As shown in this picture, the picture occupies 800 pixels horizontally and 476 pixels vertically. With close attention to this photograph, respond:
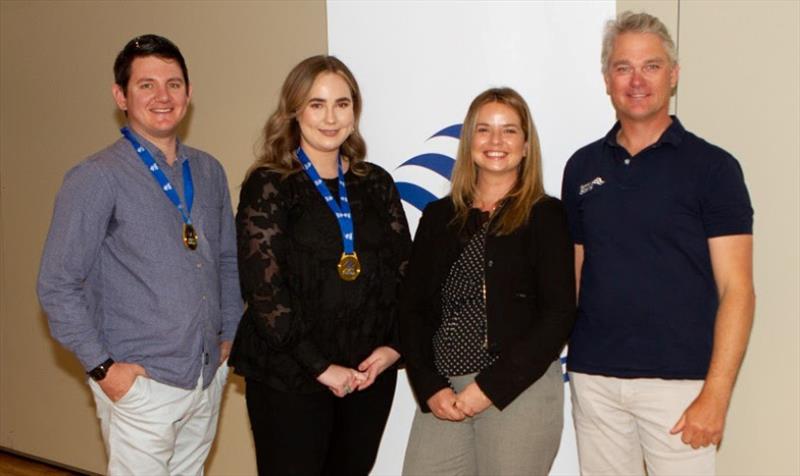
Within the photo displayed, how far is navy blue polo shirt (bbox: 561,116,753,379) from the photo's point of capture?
2180mm

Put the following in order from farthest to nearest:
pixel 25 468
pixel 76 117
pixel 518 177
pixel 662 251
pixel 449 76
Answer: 1. pixel 25 468
2. pixel 76 117
3. pixel 449 76
4. pixel 518 177
5. pixel 662 251

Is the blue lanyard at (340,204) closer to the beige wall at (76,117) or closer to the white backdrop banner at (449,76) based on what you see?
the white backdrop banner at (449,76)

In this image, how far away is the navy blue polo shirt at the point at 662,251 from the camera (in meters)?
2.18

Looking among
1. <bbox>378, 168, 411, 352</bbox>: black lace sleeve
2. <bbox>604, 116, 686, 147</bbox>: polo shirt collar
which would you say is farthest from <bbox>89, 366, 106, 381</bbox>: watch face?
<bbox>604, 116, 686, 147</bbox>: polo shirt collar

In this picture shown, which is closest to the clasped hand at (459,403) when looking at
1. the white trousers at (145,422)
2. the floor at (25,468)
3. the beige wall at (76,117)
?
the white trousers at (145,422)

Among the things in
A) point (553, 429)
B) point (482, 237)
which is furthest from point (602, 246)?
point (553, 429)

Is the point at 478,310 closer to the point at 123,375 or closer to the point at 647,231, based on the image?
the point at 647,231

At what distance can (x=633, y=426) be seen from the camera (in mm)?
2324

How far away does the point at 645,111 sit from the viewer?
7.33ft

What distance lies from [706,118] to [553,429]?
3.90 ft

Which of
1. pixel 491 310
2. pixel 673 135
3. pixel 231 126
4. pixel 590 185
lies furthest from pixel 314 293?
pixel 231 126

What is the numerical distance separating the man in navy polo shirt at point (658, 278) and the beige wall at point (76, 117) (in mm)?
1637

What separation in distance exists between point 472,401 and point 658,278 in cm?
62

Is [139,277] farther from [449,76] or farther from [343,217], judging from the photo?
[449,76]
